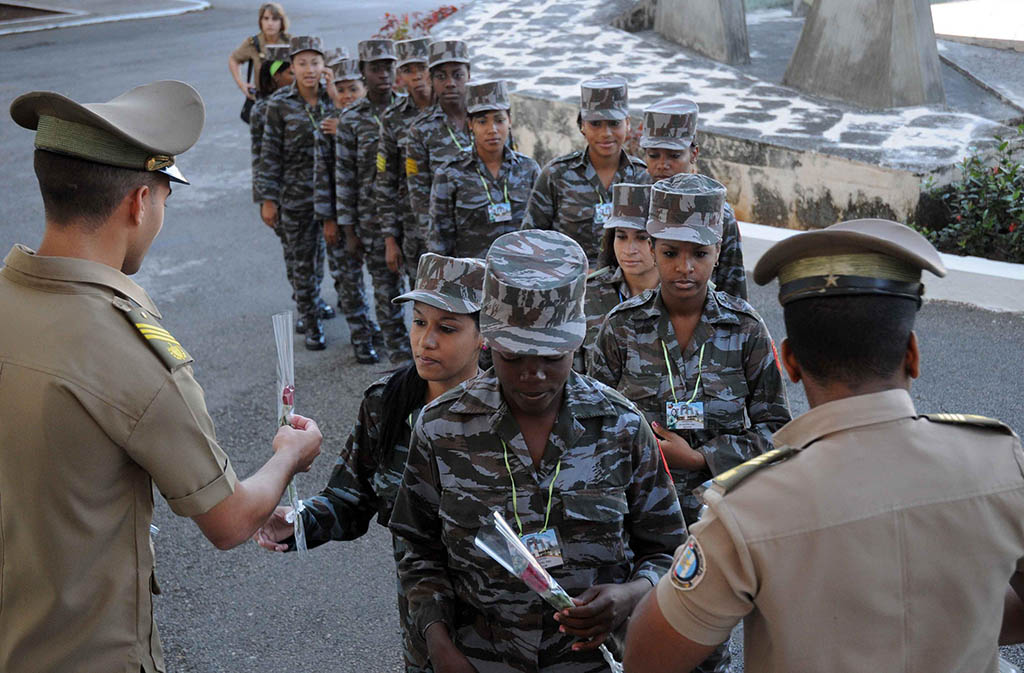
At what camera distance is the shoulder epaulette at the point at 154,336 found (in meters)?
2.41

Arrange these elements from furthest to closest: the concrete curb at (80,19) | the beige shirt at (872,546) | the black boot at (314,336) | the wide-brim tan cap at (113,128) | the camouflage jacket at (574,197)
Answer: the concrete curb at (80,19)
the black boot at (314,336)
the camouflage jacket at (574,197)
the wide-brim tan cap at (113,128)
the beige shirt at (872,546)

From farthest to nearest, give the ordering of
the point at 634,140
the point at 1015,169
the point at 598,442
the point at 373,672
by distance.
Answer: the point at 634,140
the point at 1015,169
the point at 373,672
the point at 598,442

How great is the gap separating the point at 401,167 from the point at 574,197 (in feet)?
6.49

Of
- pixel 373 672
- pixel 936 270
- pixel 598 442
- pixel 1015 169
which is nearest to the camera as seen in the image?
pixel 936 270

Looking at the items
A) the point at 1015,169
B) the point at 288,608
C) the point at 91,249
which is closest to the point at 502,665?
the point at 91,249

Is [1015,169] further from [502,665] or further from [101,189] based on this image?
[101,189]

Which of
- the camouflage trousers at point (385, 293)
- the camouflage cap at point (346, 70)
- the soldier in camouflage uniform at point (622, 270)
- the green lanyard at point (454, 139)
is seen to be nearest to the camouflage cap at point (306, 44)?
the camouflage cap at point (346, 70)

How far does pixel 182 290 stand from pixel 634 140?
435 cm

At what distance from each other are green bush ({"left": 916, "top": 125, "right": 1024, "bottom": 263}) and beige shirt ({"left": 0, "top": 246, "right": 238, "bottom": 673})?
6.62 m

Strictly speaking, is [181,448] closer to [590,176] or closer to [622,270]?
[622,270]

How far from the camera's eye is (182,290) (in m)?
9.49

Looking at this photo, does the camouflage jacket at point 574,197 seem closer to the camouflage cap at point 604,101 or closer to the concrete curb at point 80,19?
the camouflage cap at point 604,101

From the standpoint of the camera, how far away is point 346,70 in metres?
7.88

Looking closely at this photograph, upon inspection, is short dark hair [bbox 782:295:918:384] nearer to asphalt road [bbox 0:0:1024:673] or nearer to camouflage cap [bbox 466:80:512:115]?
asphalt road [bbox 0:0:1024:673]
